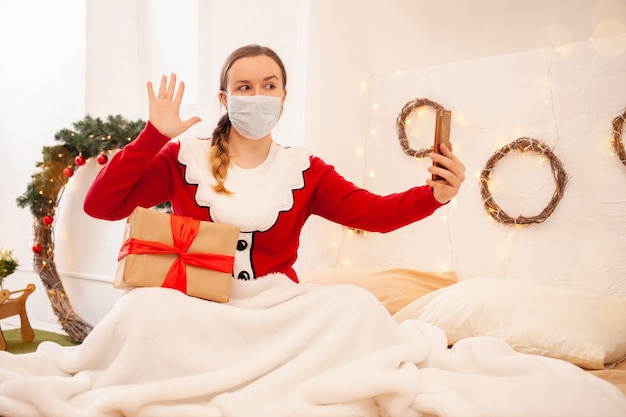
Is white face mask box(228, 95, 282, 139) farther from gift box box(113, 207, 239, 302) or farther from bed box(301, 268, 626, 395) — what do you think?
bed box(301, 268, 626, 395)

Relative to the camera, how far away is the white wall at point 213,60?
281cm

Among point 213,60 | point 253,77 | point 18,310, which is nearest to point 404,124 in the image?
point 213,60

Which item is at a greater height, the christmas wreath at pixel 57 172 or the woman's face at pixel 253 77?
the woman's face at pixel 253 77

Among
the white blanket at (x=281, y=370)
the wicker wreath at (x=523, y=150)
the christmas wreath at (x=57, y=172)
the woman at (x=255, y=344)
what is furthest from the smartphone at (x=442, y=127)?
the christmas wreath at (x=57, y=172)

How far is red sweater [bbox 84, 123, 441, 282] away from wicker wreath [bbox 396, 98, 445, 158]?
3.92ft

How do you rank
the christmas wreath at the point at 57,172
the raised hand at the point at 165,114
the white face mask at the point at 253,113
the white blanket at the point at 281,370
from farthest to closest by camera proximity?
the christmas wreath at the point at 57,172
the white face mask at the point at 253,113
the raised hand at the point at 165,114
the white blanket at the point at 281,370

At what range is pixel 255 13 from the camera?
126 inches

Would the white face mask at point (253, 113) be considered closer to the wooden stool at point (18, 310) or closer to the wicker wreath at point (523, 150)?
the wicker wreath at point (523, 150)

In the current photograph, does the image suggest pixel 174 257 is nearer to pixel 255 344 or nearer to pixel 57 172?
pixel 255 344

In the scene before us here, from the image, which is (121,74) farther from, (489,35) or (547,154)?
(547,154)

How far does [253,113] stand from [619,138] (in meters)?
1.57

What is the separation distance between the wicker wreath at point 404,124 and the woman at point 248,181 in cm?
119

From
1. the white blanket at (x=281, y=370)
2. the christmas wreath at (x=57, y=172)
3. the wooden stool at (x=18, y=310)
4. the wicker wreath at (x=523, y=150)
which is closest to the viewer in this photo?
the white blanket at (x=281, y=370)

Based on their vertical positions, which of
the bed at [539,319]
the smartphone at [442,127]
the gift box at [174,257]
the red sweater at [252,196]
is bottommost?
the bed at [539,319]
